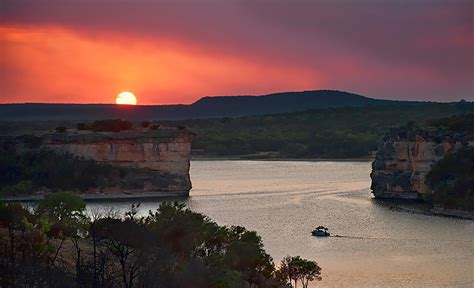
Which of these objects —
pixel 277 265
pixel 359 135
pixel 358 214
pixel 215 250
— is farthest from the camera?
pixel 359 135

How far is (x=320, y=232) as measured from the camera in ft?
202

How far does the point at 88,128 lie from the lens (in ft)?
326

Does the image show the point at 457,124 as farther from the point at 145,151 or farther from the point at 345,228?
the point at 345,228

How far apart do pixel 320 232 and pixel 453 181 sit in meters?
22.4

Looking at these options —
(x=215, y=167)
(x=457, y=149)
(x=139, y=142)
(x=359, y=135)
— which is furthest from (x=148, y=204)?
(x=359, y=135)

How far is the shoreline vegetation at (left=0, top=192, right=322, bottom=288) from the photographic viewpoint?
2784 cm

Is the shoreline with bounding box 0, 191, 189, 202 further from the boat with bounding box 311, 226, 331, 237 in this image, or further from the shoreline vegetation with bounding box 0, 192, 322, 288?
the shoreline vegetation with bounding box 0, 192, 322, 288

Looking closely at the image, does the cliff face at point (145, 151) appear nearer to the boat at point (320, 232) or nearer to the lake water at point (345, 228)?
the lake water at point (345, 228)

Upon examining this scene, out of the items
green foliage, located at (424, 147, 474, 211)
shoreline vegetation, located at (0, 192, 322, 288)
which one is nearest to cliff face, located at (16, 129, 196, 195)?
green foliage, located at (424, 147, 474, 211)

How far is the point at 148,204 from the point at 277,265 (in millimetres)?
33748

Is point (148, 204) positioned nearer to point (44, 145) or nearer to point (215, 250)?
point (44, 145)

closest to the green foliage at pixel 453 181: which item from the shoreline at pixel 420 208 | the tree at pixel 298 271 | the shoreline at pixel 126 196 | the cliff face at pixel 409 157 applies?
the shoreline at pixel 420 208

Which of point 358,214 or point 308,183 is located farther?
point 308,183

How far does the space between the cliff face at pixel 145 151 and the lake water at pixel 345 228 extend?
8.46 ft
